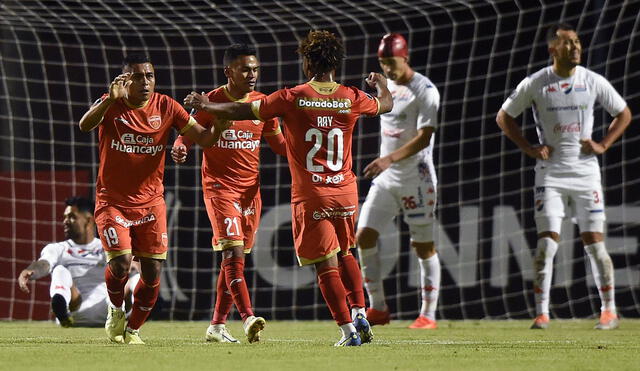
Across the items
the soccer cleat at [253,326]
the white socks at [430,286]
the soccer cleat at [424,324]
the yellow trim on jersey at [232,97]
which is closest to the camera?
the soccer cleat at [253,326]

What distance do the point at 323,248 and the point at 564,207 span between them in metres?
2.90

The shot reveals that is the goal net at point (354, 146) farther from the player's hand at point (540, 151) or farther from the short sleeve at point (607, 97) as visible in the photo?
the player's hand at point (540, 151)

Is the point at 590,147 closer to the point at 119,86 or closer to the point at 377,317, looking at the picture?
the point at 377,317

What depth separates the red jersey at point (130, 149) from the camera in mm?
6551

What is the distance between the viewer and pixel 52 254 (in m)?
9.02

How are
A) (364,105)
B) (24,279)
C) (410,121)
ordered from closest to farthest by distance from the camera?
(364,105) → (24,279) → (410,121)

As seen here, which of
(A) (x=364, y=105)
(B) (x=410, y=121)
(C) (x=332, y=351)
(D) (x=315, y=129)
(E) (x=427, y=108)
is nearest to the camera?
(C) (x=332, y=351)

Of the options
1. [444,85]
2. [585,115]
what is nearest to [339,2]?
[444,85]

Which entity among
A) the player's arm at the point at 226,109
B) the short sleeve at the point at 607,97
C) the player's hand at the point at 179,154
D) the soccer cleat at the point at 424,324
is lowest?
the soccer cleat at the point at 424,324

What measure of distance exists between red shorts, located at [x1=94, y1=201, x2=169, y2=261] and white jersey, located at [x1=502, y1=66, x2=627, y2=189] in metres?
2.98

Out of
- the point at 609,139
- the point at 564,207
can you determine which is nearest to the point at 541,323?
the point at 564,207

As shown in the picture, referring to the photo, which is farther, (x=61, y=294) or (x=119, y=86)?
(x=61, y=294)

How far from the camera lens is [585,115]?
832cm

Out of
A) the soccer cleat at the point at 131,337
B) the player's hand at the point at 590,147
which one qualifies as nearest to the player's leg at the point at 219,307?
the soccer cleat at the point at 131,337
